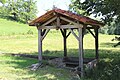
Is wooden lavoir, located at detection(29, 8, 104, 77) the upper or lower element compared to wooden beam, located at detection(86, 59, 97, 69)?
upper

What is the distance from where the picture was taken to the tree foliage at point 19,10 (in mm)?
89625

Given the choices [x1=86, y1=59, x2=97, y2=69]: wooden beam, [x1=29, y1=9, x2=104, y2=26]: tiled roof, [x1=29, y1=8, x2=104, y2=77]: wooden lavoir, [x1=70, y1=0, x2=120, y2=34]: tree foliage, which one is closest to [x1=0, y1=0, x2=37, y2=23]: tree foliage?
[x1=70, y1=0, x2=120, y2=34]: tree foliage

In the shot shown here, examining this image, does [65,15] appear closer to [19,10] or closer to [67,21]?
[67,21]

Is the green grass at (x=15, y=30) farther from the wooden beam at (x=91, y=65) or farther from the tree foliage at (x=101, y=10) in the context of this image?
the wooden beam at (x=91, y=65)

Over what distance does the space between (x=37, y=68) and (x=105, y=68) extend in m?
3.64

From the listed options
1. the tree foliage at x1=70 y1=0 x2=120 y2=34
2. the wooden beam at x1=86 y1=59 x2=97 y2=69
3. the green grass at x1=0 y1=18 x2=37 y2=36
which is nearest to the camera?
the wooden beam at x1=86 y1=59 x2=97 y2=69

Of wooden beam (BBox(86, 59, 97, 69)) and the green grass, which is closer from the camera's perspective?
wooden beam (BBox(86, 59, 97, 69))

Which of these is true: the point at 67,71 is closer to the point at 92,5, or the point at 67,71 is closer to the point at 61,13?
the point at 61,13

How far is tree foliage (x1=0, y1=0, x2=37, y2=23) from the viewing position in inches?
3529

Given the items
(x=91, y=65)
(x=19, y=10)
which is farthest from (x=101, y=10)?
(x=19, y=10)

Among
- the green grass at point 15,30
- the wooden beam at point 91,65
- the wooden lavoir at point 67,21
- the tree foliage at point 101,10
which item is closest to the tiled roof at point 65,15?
the wooden lavoir at point 67,21

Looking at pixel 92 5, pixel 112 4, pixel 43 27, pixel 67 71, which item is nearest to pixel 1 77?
pixel 67 71

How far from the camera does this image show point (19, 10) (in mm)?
95438

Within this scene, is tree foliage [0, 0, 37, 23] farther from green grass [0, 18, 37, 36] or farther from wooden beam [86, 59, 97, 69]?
wooden beam [86, 59, 97, 69]
